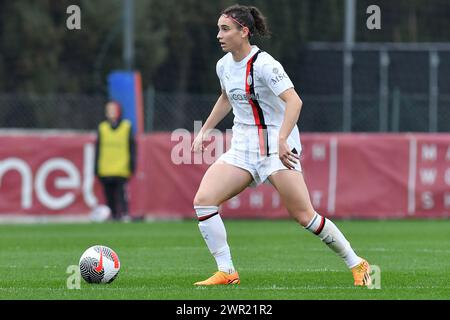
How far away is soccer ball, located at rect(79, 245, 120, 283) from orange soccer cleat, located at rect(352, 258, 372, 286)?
184 cm

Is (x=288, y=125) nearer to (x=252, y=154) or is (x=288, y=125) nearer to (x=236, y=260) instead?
(x=252, y=154)

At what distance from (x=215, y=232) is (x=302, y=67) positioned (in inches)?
752

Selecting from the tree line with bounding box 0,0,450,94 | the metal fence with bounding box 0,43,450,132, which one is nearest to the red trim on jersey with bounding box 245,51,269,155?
the metal fence with bounding box 0,43,450,132

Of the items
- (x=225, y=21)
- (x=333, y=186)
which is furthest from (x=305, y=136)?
(x=225, y=21)

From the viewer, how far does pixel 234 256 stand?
12.7 metres

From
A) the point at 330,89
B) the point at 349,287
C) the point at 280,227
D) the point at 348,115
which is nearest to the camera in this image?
the point at 349,287

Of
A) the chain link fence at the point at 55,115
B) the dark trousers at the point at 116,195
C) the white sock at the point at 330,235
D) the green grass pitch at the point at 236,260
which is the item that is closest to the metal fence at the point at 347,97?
the chain link fence at the point at 55,115

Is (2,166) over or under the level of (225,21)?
under

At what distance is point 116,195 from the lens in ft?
64.6

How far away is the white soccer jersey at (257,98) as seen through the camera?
363 inches

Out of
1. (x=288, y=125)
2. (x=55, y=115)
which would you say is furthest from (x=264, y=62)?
(x=55, y=115)
